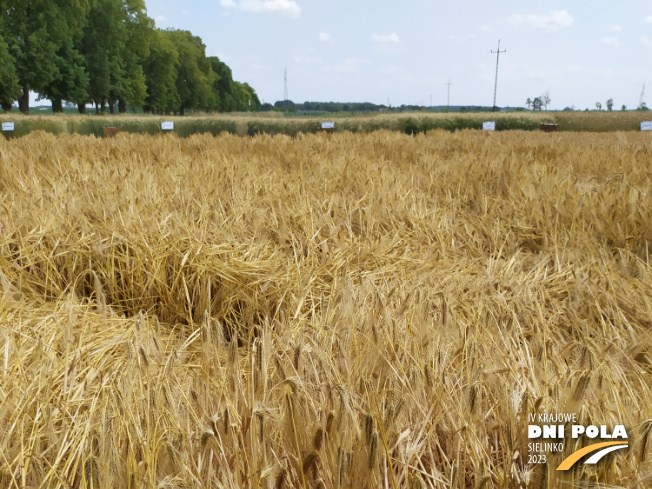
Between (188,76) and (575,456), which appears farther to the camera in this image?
(188,76)

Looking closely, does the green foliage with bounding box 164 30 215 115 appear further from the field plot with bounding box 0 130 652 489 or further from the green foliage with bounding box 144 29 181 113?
the field plot with bounding box 0 130 652 489

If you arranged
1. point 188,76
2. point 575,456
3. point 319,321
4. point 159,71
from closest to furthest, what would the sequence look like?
1. point 575,456
2. point 319,321
3. point 159,71
4. point 188,76

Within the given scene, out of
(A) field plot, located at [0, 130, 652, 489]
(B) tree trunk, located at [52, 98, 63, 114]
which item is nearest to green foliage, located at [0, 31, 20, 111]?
(B) tree trunk, located at [52, 98, 63, 114]

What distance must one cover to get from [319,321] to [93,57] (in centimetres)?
3257

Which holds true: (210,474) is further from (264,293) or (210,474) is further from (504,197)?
(504,197)

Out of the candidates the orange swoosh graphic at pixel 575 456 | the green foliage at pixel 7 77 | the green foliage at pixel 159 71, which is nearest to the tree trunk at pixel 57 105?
the green foliage at pixel 7 77

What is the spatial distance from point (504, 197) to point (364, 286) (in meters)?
1.76

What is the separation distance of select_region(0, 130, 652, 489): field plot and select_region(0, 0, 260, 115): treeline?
20915 millimetres

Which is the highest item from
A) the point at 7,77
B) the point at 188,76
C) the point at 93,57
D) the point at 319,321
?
the point at 188,76

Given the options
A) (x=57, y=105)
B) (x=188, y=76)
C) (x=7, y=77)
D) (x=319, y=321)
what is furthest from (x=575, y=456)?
(x=188, y=76)

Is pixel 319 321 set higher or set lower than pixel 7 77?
lower

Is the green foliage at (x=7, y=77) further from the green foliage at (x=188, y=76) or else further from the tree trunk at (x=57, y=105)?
the green foliage at (x=188, y=76)

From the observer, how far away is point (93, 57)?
93.8ft

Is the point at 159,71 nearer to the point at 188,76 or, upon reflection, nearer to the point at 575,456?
the point at 188,76
